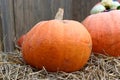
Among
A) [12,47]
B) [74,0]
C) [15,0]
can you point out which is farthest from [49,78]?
[74,0]

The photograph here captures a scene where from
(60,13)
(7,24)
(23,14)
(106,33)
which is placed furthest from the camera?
(23,14)

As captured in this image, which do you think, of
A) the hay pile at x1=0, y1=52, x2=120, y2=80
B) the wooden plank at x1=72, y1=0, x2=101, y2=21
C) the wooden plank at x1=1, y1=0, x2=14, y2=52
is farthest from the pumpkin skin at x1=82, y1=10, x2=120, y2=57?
the wooden plank at x1=72, y1=0, x2=101, y2=21

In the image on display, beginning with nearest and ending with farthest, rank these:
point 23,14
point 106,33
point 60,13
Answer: point 60,13 < point 106,33 < point 23,14

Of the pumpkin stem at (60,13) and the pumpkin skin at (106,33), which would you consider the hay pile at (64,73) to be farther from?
the pumpkin stem at (60,13)

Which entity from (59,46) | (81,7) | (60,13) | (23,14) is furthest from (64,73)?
(81,7)

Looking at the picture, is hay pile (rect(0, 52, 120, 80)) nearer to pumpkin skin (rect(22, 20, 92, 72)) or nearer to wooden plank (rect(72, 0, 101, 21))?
pumpkin skin (rect(22, 20, 92, 72))

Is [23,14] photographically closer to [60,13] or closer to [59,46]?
[60,13]

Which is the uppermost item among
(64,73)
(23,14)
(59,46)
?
(23,14)
